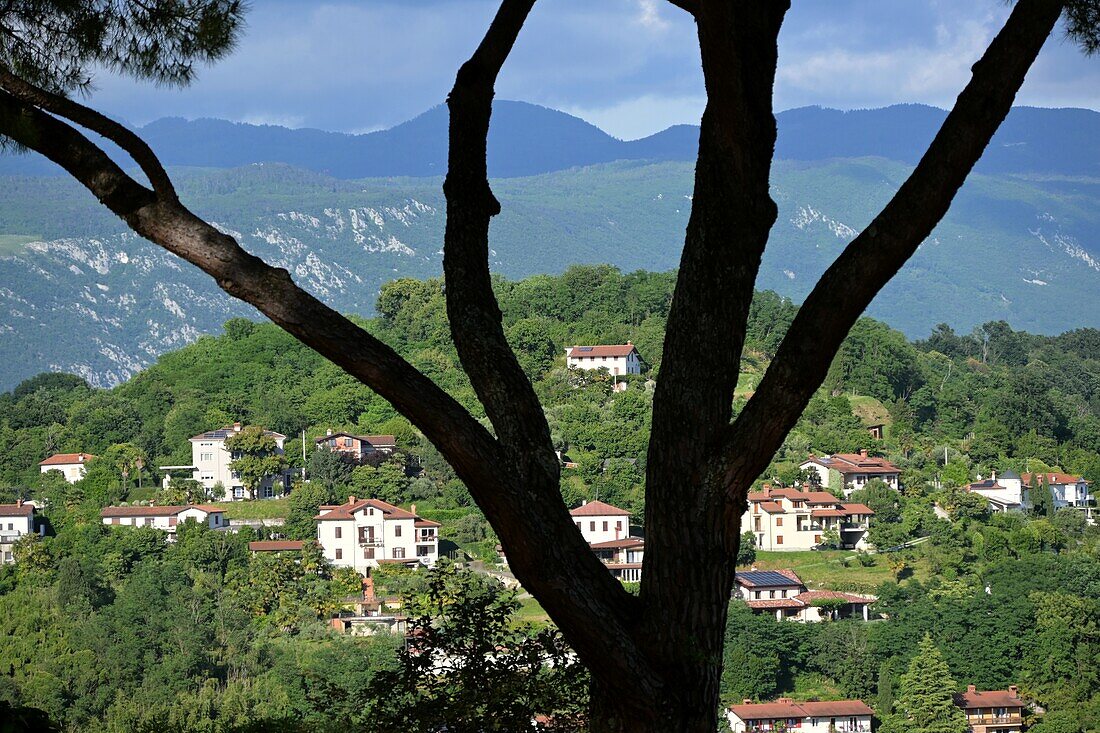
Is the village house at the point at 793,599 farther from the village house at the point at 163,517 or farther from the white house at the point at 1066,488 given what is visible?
the village house at the point at 163,517

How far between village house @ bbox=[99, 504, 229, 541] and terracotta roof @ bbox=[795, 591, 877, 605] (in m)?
14.6

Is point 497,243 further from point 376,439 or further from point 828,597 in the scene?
point 828,597

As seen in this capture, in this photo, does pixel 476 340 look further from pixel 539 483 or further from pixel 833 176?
pixel 833 176

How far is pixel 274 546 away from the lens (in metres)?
30.2

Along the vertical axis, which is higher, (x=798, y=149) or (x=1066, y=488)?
(x=798, y=149)

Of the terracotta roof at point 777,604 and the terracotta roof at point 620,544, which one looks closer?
the terracotta roof at point 777,604

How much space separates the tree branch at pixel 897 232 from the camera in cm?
196

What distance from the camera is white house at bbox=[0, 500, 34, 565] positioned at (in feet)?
107

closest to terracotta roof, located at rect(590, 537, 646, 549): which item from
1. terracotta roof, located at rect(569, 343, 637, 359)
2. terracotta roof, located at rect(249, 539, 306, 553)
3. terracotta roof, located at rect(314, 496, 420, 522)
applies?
terracotta roof, located at rect(314, 496, 420, 522)

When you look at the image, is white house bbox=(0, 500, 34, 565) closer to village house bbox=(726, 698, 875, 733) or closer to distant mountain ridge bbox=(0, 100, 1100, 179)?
village house bbox=(726, 698, 875, 733)

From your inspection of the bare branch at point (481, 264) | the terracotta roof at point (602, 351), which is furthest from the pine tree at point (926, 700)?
the terracotta roof at point (602, 351)

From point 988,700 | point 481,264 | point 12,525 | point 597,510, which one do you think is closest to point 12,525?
point 12,525

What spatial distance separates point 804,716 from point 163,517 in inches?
742

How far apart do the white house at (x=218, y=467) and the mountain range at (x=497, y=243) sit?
6730 centimetres
